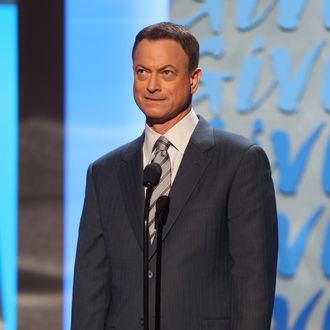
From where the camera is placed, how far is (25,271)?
3.52 meters

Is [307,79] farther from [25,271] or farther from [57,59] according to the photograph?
[25,271]

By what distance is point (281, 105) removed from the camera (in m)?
3.36

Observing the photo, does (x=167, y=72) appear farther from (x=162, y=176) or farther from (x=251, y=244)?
(x=251, y=244)

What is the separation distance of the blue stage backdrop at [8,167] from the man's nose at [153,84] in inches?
68.0

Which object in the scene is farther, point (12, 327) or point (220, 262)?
point (12, 327)

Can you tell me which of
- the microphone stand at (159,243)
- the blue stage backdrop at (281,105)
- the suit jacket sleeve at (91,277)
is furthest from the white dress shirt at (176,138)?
the blue stage backdrop at (281,105)

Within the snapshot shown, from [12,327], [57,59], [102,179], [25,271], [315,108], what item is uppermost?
[57,59]

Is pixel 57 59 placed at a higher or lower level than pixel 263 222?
higher

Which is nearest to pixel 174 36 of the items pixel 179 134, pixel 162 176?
pixel 179 134

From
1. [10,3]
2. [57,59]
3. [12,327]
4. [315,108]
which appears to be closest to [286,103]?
[315,108]

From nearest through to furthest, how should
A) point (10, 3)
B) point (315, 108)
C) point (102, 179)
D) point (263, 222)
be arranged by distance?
point (263, 222)
point (102, 179)
point (315, 108)
point (10, 3)

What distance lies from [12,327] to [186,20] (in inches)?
59.7

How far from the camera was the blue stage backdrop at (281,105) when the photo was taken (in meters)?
3.34

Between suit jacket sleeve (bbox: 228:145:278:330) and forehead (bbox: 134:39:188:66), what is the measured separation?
0.93 feet
